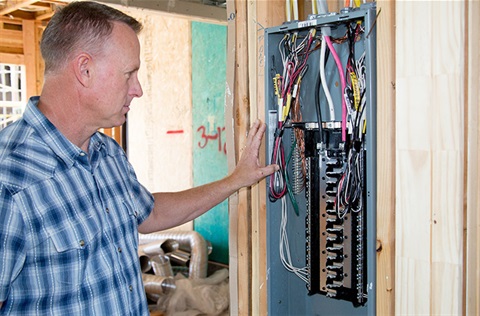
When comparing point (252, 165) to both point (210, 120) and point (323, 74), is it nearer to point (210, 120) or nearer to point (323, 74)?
point (323, 74)

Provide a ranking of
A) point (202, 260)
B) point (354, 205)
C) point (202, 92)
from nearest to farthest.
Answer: point (354, 205) → point (202, 260) → point (202, 92)

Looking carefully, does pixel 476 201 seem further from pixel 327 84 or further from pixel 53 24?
pixel 53 24

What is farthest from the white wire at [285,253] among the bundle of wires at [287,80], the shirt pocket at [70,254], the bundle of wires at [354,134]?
the shirt pocket at [70,254]

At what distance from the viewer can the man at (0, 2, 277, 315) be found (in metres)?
1.27

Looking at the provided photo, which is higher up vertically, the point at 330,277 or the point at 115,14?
the point at 115,14

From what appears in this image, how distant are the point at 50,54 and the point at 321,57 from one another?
0.77 m

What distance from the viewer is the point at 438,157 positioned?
1.32 metres

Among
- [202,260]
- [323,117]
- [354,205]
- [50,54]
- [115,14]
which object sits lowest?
A: [202,260]

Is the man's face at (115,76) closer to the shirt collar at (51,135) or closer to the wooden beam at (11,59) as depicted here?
the shirt collar at (51,135)

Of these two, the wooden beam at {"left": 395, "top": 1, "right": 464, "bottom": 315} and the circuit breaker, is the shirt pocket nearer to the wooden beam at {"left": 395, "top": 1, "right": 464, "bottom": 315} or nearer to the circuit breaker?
the circuit breaker

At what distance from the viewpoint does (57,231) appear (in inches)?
51.4

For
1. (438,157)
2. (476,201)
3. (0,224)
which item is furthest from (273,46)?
(0,224)

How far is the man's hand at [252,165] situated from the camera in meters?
1.75

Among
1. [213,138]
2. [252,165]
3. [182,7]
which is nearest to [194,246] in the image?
[213,138]
